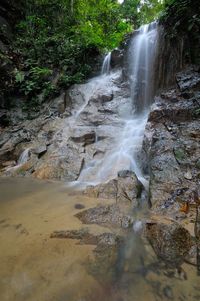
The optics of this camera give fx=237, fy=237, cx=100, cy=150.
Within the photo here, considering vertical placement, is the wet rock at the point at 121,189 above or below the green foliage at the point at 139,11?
below

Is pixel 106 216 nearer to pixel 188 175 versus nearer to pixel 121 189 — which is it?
pixel 121 189

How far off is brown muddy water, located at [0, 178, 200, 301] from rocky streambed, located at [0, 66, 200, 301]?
13mm

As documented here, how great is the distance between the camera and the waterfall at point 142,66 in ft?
26.6

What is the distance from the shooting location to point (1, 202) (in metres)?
3.92

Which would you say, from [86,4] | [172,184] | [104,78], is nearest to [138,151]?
[172,184]

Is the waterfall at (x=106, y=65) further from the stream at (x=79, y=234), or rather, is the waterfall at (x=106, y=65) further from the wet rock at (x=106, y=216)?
the wet rock at (x=106, y=216)

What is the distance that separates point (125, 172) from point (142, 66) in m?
5.56

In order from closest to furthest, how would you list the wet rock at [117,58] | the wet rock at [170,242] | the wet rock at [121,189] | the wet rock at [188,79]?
the wet rock at [170,242] < the wet rock at [121,189] < the wet rock at [188,79] < the wet rock at [117,58]

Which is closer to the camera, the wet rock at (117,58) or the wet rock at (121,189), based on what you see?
the wet rock at (121,189)

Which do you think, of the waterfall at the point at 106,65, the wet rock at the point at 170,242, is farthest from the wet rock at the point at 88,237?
the waterfall at the point at 106,65

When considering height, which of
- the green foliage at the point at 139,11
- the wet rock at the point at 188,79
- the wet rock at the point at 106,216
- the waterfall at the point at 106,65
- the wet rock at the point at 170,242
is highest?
the green foliage at the point at 139,11

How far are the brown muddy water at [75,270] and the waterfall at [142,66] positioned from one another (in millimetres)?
5989

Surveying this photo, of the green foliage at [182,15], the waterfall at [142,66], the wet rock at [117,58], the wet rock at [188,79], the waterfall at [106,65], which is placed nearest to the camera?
the wet rock at [188,79]

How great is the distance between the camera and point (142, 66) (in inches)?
339
